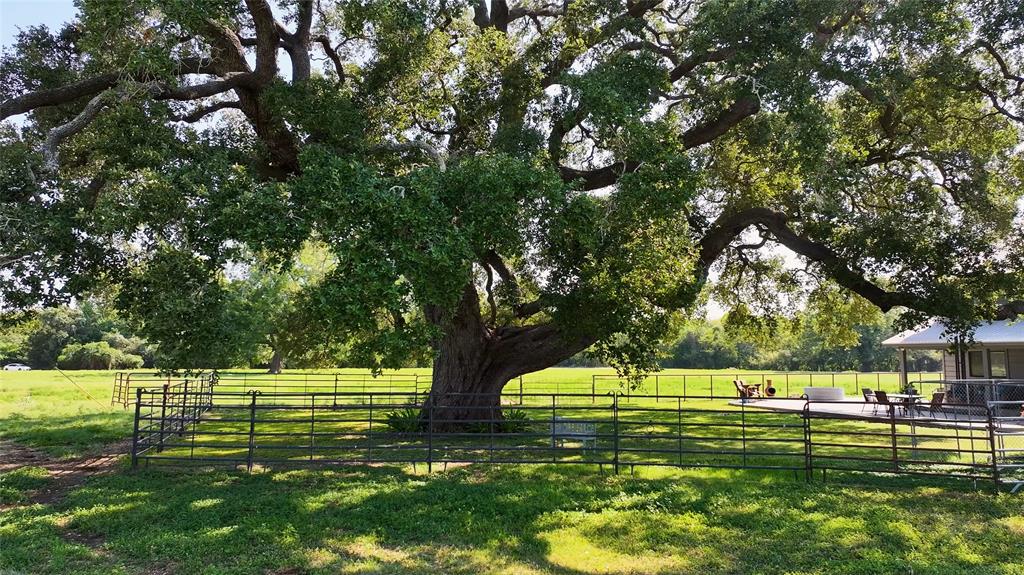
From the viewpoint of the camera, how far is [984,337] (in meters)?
21.1

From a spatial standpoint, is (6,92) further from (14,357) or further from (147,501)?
(14,357)

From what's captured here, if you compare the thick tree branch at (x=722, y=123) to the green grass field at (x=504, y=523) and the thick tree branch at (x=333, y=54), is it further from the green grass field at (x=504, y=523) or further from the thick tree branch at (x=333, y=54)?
the thick tree branch at (x=333, y=54)

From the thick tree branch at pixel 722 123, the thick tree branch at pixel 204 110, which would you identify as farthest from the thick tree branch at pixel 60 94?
the thick tree branch at pixel 722 123

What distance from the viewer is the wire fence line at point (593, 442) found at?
379 inches

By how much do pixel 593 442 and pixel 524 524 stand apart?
16.2 ft

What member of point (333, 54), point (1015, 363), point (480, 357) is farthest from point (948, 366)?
point (333, 54)

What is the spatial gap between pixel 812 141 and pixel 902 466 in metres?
6.20

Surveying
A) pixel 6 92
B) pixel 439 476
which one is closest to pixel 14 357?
pixel 6 92

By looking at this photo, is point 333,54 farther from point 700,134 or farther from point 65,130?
point 700,134

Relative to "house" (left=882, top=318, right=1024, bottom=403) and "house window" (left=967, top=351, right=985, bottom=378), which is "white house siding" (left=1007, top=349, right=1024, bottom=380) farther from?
"house window" (left=967, top=351, right=985, bottom=378)

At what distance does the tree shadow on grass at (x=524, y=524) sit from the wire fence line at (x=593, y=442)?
2.08ft

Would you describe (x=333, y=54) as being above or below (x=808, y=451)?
above

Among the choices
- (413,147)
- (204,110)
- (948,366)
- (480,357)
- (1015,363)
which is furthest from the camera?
(948,366)

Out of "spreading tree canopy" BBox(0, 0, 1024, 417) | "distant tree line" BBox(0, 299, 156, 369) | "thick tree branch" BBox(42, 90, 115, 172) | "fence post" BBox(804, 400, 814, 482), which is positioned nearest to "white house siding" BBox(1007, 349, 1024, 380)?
"spreading tree canopy" BBox(0, 0, 1024, 417)
